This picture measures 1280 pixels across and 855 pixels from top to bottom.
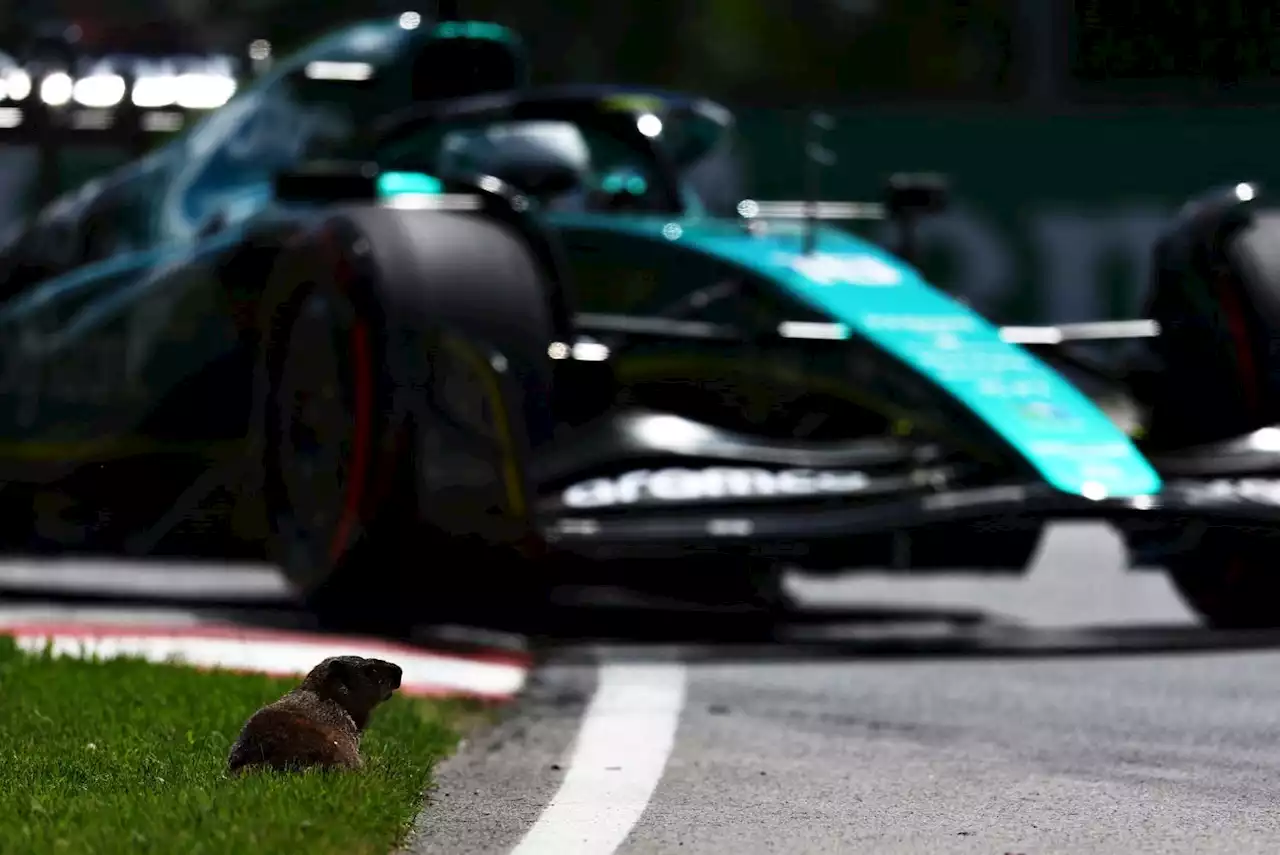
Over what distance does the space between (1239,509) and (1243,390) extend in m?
1.03

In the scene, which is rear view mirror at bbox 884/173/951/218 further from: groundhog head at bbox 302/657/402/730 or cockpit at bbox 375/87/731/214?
groundhog head at bbox 302/657/402/730

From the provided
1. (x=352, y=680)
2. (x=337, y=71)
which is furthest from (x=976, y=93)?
(x=352, y=680)

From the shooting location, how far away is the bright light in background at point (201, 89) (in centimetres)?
1017

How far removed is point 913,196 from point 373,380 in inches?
85.5

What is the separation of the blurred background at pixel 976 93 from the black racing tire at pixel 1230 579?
8.83 m

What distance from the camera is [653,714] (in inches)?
249

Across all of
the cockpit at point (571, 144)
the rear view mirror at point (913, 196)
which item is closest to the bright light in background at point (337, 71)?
the cockpit at point (571, 144)

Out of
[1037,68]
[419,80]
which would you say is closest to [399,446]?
[419,80]

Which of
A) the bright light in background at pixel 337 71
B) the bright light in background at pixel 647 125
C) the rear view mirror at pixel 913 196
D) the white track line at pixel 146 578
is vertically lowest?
the white track line at pixel 146 578

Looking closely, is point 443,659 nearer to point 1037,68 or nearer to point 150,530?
point 150,530

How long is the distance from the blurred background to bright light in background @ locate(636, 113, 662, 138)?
8.23 metres

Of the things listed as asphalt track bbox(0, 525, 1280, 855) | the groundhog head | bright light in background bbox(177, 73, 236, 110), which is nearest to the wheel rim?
asphalt track bbox(0, 525, 1280, 855)

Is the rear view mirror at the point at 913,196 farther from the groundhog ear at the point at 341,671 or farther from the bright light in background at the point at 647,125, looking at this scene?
the groundhog ear at the point at 341,671

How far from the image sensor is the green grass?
14.5 feet
